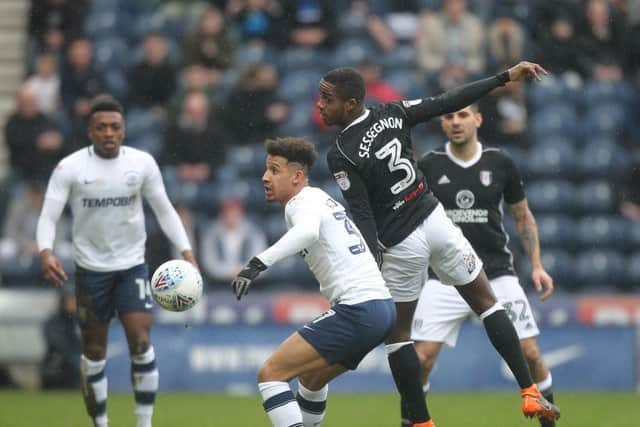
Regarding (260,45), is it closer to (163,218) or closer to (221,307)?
(221,307)

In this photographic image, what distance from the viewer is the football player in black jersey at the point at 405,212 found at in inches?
341

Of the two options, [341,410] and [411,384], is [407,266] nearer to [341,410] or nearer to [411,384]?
[411,384]

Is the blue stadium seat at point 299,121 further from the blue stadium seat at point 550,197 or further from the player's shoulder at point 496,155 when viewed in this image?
the player's shoulder at point 496,155

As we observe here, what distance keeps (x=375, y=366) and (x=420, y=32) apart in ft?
18.0

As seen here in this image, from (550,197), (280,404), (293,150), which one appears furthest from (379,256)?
(550,197)

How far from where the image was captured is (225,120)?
17891 millimetres

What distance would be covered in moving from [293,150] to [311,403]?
174 cm

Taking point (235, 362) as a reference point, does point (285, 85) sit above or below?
above

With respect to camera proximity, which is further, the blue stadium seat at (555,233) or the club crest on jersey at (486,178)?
the blue stadium seat at (555,233)

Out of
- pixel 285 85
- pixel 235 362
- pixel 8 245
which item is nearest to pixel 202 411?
pixel 235 362

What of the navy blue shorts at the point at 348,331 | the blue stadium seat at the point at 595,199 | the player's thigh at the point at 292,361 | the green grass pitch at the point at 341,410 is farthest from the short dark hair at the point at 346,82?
the blue stadium seat at the point at 595,199

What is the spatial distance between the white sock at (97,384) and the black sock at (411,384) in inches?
107

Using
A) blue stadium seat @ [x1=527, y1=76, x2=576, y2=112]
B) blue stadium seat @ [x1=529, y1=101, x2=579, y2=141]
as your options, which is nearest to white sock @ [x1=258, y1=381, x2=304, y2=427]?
blue stadium seat @ [x1=529, y1=101, x2=579, y2=141]

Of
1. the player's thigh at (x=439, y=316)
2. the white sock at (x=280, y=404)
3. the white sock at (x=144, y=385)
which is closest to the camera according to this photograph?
the white sock at (x=280, y=404)
